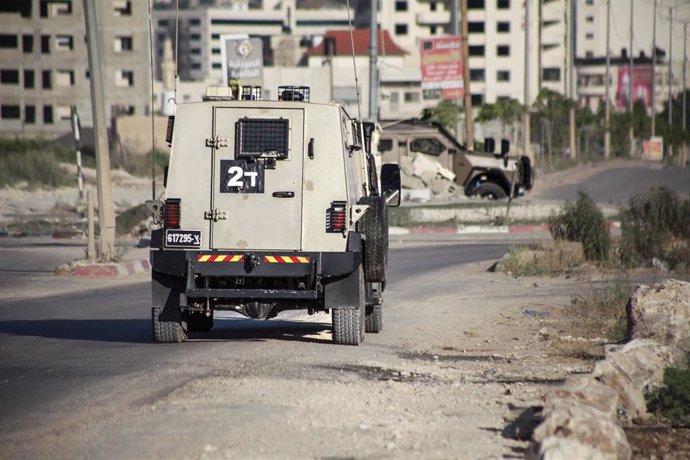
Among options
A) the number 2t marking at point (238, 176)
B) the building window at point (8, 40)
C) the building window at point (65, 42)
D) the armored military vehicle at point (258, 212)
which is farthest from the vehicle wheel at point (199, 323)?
the building window at point (8, 40)

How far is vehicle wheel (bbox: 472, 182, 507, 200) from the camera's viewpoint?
141 ft

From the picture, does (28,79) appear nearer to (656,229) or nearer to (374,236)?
(656,229)

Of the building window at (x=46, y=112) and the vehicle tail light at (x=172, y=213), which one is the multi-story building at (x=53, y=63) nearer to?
the building window at (x=46, y=112)

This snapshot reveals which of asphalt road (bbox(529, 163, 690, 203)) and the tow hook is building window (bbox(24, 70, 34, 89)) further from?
the tow hook

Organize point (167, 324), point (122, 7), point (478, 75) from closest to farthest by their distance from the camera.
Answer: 1. point (167, 324)
2. point (122, 7)
3. point (478, 75)

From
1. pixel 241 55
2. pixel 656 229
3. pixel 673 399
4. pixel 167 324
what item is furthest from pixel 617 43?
pixel 673 399

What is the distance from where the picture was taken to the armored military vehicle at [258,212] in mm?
11867

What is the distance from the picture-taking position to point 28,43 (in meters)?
101

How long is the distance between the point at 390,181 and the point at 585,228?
1101 centimetres

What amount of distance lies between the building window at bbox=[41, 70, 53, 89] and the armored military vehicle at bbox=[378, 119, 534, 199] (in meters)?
63.5

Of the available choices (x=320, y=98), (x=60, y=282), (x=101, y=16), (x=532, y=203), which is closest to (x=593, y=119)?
(x=320, y=98)

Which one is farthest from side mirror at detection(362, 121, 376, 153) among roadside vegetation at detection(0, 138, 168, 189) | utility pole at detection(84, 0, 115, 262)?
roadside vegetation at detection(0, 138, 168, 189)

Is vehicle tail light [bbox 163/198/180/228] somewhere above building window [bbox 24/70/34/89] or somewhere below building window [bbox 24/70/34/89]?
below

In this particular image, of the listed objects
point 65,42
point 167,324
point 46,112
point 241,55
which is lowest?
point 167,324
